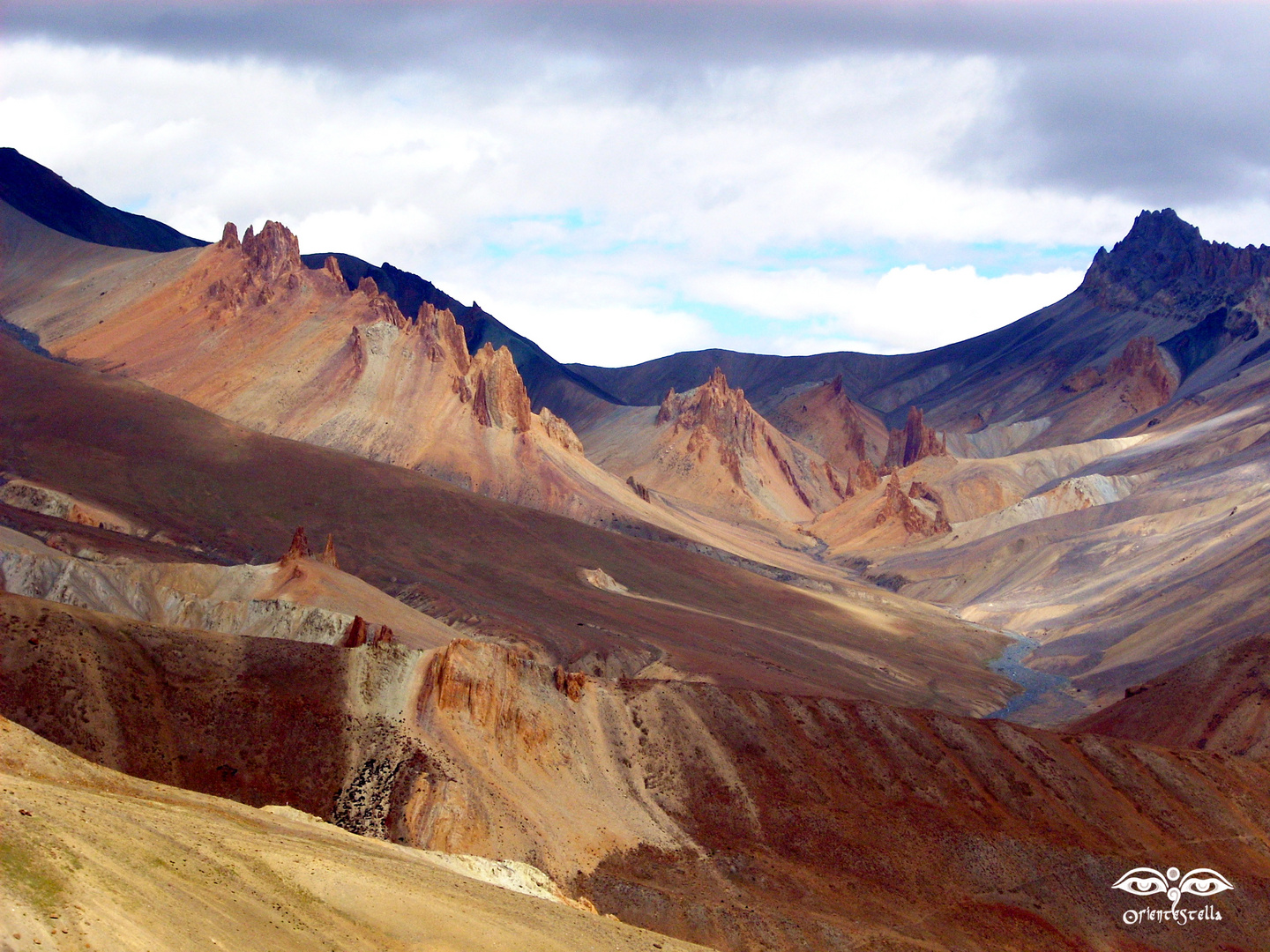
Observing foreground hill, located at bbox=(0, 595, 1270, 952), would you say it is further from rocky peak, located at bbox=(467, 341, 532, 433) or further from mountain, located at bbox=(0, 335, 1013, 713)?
rocky peak, located at bbox=(467, 341, 532, 433)

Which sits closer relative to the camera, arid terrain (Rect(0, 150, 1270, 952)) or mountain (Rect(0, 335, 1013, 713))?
arid terrain (Rect(0, 150, 1270, 952))

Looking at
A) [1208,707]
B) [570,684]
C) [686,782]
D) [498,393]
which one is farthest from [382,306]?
[686,782]

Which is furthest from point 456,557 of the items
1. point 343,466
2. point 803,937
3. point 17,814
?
point 17,814

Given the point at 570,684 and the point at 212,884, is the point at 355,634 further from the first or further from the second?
the point at 212,884

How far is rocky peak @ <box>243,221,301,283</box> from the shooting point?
575 feet

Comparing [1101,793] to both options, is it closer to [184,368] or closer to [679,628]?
[679,628]

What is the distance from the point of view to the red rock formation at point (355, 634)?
5984 centimetres

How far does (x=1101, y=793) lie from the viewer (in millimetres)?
58250

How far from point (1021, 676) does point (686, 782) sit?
2570 inches

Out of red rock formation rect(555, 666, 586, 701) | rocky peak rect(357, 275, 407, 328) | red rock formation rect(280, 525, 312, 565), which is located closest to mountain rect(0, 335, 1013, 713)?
red rock formation rect(280, 525, 312, 565)

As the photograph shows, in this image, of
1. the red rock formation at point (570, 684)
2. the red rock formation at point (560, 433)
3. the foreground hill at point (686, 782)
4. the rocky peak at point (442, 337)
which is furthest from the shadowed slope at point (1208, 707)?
the red rock formation at point (560, 433)

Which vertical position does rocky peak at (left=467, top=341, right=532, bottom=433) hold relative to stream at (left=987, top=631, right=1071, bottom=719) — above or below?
above

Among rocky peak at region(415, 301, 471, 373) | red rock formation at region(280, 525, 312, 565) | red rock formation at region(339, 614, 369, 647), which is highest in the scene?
rocky peak at region(415, 301, 471, 373)

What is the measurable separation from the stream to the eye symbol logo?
132ft
